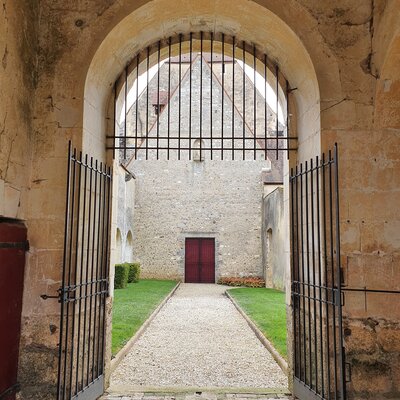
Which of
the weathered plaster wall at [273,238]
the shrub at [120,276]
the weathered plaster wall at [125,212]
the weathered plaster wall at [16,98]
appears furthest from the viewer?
the weathered plaster wall at [125,212]

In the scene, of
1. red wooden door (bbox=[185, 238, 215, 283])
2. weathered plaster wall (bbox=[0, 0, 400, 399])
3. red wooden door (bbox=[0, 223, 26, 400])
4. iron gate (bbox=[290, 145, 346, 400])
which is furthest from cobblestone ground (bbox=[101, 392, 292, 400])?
red wooden door (bbox=[185, 238, 215, 283])

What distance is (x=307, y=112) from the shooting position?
431cm

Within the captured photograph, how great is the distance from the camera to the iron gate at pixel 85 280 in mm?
3668

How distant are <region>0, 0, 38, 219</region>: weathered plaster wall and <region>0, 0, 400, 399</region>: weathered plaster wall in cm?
2

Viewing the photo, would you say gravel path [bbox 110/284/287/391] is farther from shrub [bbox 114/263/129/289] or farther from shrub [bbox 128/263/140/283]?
shrub [bbox 128/263/140/283]

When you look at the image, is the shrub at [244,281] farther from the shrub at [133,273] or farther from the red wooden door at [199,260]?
the shrub at [133,273]

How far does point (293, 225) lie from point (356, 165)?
0.94m

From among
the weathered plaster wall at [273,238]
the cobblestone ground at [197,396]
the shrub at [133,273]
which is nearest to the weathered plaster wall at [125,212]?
the shrub at [133,273]

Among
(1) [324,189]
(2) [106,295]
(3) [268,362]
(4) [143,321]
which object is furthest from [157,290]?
(1) [324,189]

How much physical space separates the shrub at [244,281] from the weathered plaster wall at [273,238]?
0.41 m

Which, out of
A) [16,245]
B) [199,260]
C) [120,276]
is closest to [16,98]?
[16,245]

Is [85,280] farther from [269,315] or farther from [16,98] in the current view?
[269,315]

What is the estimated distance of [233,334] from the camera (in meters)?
7.61

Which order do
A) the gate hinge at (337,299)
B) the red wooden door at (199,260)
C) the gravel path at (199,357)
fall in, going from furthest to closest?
the red wooden door at (199,260) → the gravel path at (199,357) → the gate hinge at (337,299)
